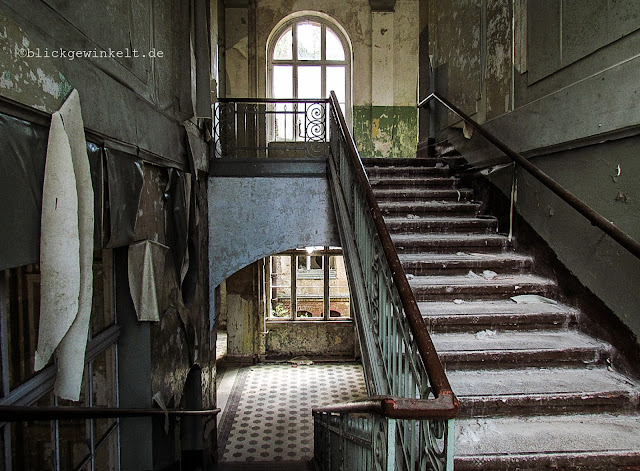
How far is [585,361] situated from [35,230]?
354cm

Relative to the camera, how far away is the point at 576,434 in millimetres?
2543

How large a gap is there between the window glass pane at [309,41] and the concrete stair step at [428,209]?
6.56 meters

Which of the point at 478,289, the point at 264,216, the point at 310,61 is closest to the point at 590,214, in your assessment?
the point at 478,289

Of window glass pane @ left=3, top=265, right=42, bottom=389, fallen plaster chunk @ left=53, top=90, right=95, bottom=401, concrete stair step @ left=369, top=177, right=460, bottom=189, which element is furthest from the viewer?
concrete stair step @ left=369, top=177, right=460, bottom=189

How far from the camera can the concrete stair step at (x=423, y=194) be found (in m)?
5.29

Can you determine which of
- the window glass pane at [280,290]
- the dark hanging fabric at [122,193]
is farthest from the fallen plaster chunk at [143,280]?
the window glass pane at [280,290]

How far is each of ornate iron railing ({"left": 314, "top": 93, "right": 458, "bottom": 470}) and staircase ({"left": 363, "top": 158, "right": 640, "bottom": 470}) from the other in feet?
1.48

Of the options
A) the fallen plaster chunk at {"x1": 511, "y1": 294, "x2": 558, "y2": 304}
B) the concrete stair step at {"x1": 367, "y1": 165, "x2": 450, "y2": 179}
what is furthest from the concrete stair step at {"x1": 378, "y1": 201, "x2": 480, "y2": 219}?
the fallen plaster chunk at {"x1": 511, "y1": 294, "x2": 558, "y2": 304}

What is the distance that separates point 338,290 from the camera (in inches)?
488

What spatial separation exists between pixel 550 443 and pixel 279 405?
6.49 meters

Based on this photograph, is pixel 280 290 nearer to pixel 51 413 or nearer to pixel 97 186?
pixel 97 186

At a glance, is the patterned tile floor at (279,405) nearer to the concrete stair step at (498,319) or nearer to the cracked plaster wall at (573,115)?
the concrete stair step at (498,319)

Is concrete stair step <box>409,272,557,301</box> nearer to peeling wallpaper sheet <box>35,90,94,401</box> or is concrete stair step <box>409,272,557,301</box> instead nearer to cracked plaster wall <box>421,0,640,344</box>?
cracked plaster wall <box>421,0,640,344</box>

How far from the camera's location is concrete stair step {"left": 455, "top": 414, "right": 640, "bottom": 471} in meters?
2.35
